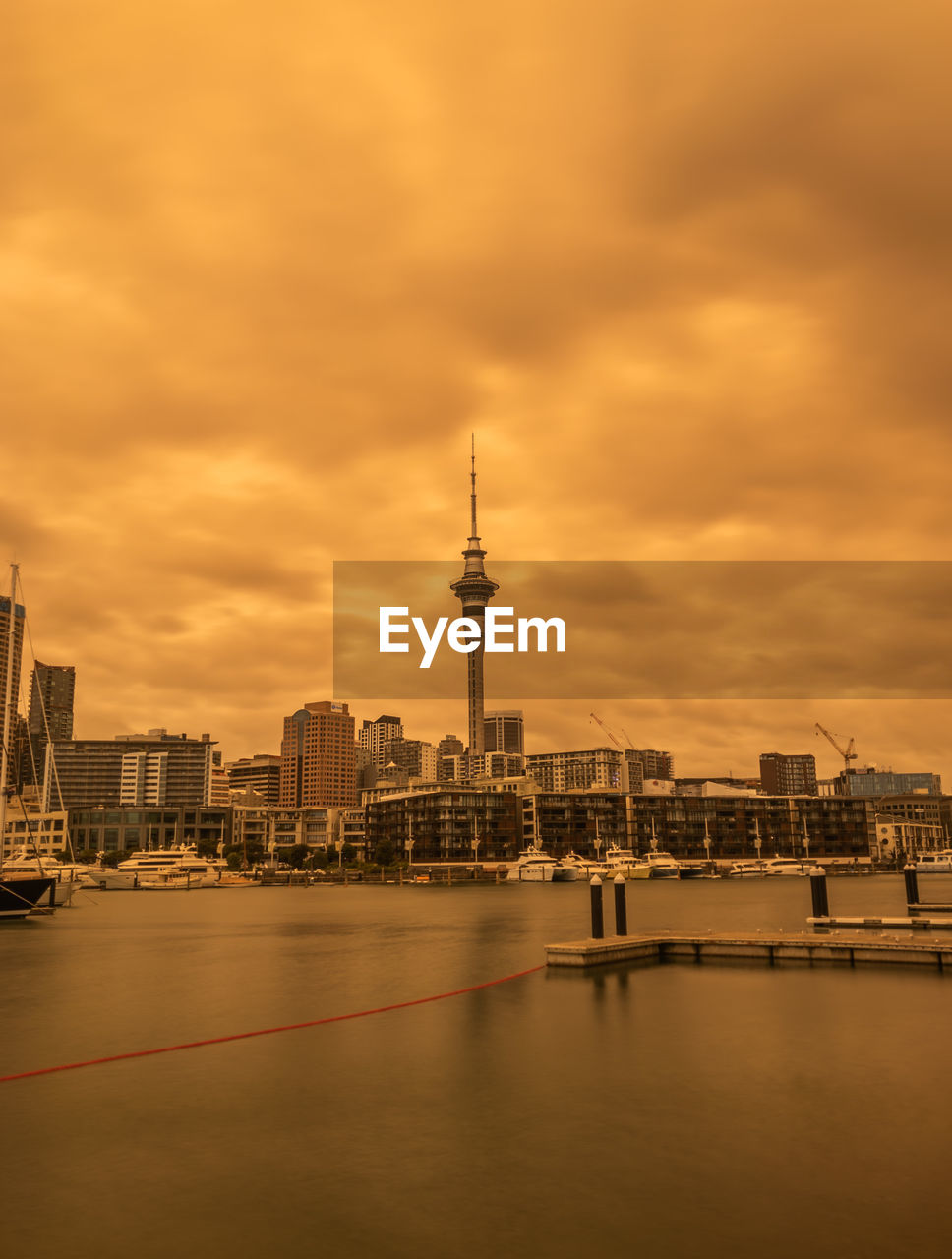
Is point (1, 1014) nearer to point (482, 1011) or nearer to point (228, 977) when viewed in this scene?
point (228, 977)

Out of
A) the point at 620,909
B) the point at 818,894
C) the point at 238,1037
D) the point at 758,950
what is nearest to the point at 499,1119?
the point at 238,1037

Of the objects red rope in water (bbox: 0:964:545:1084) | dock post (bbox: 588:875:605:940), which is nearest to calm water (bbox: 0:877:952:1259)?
red rope in water (bbox: 0:964:545:1084)

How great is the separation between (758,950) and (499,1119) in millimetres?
24991

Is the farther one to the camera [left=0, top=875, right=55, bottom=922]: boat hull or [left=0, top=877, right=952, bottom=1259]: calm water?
[left=0, top=875, right=55, bottom=922]: boat hull

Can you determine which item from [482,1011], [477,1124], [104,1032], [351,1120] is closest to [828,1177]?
[477,1124]

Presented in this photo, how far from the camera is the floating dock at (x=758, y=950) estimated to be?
39688 millimetres

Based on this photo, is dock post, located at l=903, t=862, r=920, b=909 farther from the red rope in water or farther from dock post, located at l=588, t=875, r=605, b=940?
the red rope in water

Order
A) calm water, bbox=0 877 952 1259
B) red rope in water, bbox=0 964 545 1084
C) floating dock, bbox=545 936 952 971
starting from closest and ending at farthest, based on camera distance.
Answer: calm water, bbox=0 877 952 1259, red rope in water, bbox=0 964 545 1084, floating dock, bbox=545 936 952 971

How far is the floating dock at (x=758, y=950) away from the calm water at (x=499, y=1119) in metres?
1.30

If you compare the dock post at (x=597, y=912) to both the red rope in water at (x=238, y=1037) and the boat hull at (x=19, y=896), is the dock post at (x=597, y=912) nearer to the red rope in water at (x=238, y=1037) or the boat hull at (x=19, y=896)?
the red rope in water at (x=238, y=1037)

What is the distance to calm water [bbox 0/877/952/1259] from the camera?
48.1 feet

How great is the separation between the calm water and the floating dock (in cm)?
130

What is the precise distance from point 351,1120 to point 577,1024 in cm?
1182

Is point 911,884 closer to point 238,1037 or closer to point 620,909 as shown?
point 620,909
